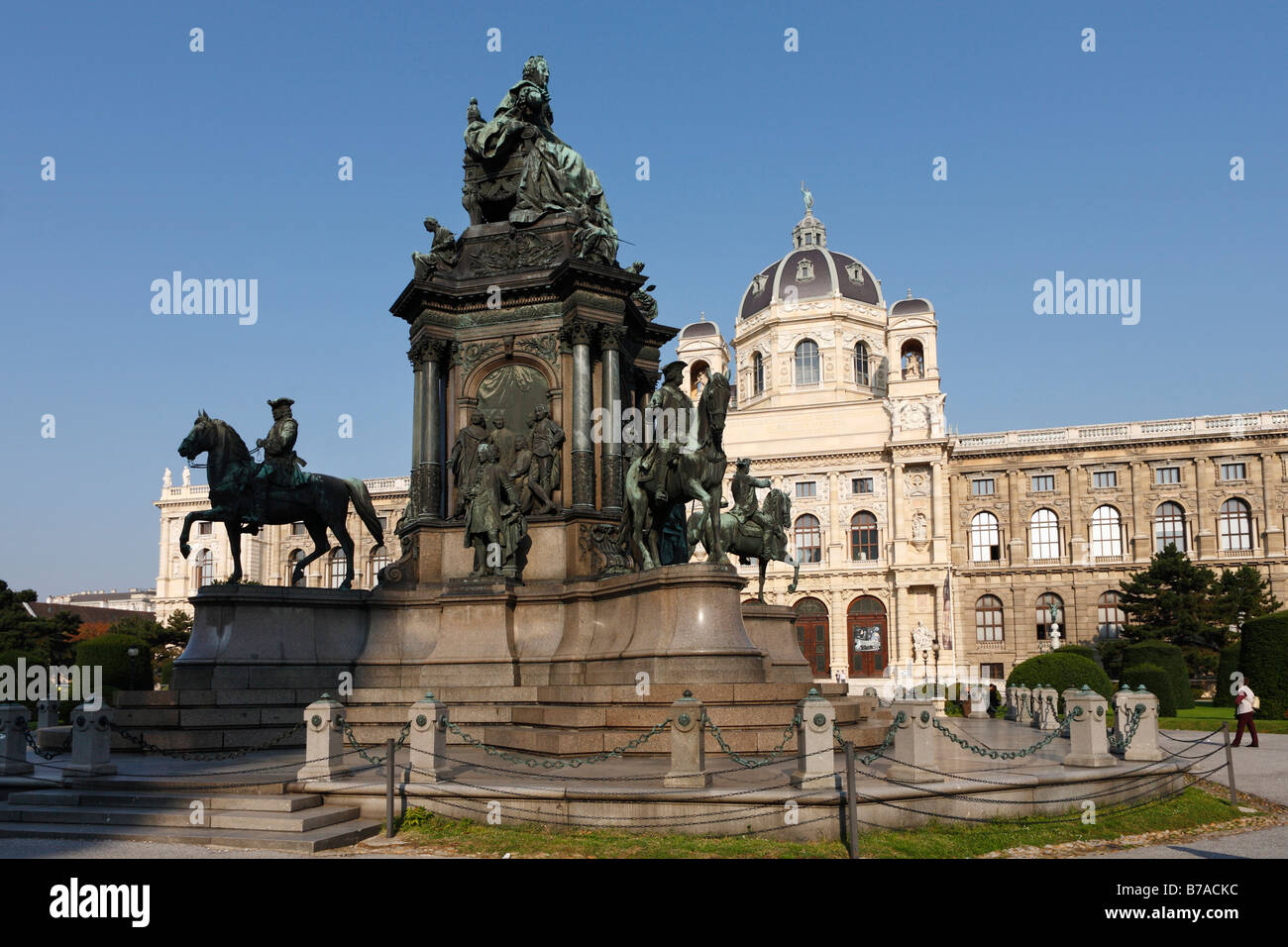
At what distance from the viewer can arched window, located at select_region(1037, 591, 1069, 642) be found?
84.8 m

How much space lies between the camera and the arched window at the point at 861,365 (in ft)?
333

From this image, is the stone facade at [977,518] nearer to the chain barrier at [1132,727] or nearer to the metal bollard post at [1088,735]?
the chain barrier at [1132,727]

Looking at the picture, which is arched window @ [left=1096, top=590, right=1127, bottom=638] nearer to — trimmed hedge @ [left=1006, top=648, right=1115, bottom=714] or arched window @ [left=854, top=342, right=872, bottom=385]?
arched window @ [left=854, top=342, right=872, bottom=385]

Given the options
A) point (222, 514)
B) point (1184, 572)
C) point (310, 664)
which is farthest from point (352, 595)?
point (1184, 572)

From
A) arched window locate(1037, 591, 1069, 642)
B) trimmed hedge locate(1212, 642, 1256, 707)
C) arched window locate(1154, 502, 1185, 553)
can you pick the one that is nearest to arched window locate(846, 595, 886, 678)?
arched window locate(1037, 591, 1069, 642)

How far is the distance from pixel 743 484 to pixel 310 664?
9.61 metres

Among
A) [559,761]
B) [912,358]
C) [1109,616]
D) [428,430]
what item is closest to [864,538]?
[1109,616]

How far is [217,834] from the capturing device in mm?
10727

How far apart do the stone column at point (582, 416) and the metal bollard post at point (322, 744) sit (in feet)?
23.6

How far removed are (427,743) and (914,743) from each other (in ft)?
18.1

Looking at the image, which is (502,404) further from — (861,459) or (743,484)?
(861,459)

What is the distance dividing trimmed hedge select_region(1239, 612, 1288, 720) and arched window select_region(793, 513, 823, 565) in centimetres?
5474

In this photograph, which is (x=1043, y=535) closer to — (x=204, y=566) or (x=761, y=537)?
(x=761, y=537)
